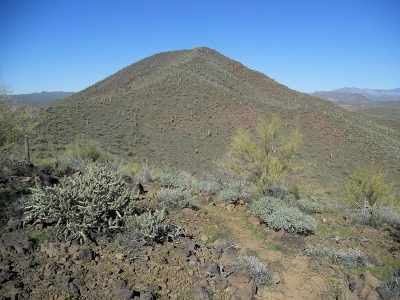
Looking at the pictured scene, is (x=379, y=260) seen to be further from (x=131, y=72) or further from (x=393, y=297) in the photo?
(x=131, y=72)

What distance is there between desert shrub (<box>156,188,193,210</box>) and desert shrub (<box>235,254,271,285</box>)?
8.45 ft

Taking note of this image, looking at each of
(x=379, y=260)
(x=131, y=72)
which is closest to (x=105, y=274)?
(x=379, y=260)

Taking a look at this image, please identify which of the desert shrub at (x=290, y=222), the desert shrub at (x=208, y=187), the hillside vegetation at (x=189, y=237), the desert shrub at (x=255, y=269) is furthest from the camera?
the desert shrub at (x=208, y=187)

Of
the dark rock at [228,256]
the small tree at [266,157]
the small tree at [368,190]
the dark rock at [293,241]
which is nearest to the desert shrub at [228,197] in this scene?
the dark rock at [293,241]

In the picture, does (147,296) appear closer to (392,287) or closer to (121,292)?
(121,292)

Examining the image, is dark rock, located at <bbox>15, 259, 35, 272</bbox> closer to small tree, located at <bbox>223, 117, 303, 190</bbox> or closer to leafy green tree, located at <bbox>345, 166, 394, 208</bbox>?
small tree, located at <bbox>223, 117, 303, 190</bbox>

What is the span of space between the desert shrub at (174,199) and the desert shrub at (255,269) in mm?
2576

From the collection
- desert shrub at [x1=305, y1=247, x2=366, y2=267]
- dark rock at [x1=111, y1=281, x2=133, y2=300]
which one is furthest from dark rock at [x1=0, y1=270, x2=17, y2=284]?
desert shrub at [x1=305, y1=247, x2=366, y2=267]

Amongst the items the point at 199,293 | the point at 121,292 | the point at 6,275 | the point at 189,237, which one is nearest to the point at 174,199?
the point at 189,237

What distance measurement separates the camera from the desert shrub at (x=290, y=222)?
21.1 feet

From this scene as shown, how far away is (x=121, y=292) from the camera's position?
3.51 m

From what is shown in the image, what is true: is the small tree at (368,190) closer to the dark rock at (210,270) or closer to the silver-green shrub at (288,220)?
the silver-green shrub at (288,220)

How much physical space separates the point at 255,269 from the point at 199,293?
114 cm

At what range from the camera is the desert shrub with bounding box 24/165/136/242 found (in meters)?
4.69
